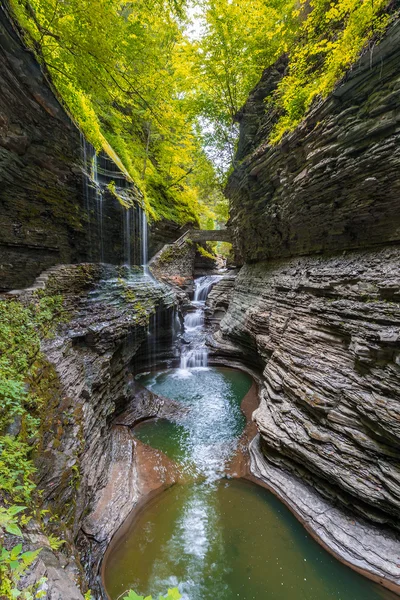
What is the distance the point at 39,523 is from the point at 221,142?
57.6 feet

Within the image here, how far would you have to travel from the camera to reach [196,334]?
52.6 ft

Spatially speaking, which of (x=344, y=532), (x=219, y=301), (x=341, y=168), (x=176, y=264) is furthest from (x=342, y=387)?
(x=176, y=264)

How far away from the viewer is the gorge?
158 inches

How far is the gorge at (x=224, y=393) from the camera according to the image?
13.1ft

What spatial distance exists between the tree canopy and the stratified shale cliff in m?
1.13

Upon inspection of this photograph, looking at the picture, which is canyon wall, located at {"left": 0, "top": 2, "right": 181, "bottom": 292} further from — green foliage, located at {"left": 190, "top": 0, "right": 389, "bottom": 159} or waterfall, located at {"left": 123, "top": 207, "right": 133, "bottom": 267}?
green foliage, located at {"left": 190, "top": 0, "right": 389, "bottom": 159}

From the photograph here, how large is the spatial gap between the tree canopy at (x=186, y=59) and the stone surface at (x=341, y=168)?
555 mm

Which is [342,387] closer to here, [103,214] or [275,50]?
[103,214]

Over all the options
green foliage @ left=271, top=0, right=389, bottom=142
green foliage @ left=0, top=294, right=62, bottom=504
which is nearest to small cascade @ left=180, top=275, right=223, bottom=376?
green foliage @ left=0, top=294, right=62, bottom=504

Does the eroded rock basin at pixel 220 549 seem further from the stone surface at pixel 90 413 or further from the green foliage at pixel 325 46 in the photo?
the green foliage at pixel 325 46

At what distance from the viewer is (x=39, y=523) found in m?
2.94

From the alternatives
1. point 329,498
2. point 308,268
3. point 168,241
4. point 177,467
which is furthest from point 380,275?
point 168,241

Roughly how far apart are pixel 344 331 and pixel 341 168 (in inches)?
157

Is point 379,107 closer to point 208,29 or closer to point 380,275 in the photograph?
point 380,275
